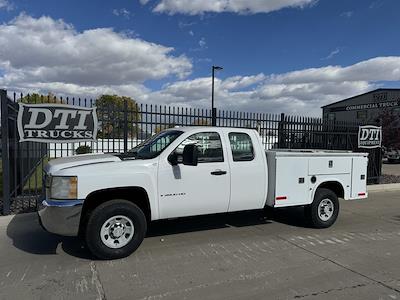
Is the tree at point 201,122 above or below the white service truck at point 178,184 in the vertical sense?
above

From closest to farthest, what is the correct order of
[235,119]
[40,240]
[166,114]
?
[40,240]
[166,114]
[235,119]

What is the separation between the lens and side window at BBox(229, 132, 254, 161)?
6.46 m

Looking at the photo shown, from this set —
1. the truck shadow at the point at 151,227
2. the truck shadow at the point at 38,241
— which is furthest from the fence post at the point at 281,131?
the truck shadow at the point at 38,241

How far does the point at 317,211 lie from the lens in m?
7.29

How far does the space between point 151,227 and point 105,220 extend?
1972 mm

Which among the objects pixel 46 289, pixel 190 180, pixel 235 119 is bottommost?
pixel 46 289

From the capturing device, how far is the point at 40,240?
6.37m

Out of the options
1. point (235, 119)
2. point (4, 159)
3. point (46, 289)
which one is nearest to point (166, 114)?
point (235, 119)

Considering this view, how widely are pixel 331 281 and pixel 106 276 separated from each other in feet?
9.14

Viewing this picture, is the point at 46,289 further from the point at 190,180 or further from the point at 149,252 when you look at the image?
the point at 190,180

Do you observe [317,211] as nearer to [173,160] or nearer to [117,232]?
[173,160]

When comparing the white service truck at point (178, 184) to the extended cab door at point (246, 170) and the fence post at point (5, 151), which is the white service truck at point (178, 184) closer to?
the extended cab door at point (246, 170)

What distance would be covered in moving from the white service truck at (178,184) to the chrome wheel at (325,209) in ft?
0.06

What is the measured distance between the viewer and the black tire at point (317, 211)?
727cm
